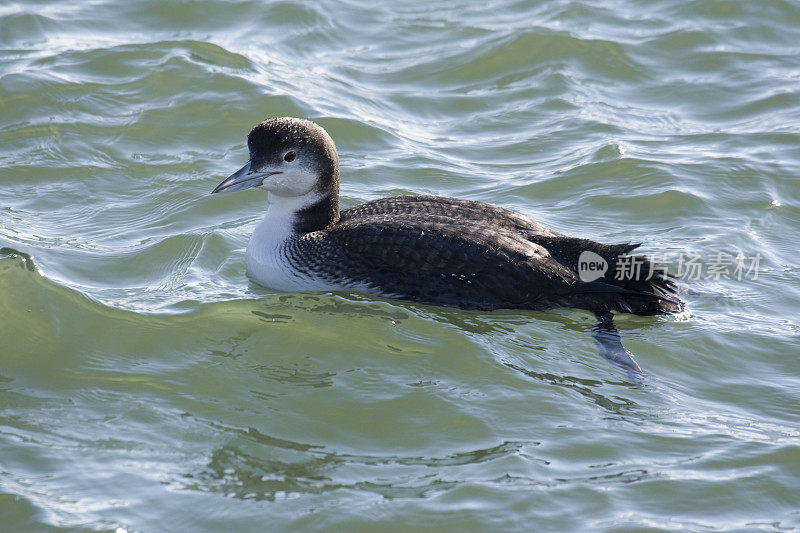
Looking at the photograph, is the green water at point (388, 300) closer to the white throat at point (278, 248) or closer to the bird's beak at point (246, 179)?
the white throat at point (278, 248)

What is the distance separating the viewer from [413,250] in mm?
6523

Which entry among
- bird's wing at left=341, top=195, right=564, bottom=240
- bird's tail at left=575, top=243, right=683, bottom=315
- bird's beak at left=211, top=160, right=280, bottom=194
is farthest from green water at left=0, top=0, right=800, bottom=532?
bird's beak at left=211, top=160, right=280, bottom=194

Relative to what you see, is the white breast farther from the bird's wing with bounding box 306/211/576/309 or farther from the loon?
the bird's wing with bounding box 306/211/576/309

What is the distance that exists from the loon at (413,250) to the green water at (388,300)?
0.59 ft

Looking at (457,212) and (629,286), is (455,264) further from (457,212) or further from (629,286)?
(629,286)

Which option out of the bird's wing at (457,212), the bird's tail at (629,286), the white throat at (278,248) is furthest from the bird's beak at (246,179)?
the bird's tail at (629,286)

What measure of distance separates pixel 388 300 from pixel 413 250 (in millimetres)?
421

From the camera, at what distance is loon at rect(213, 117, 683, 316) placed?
6.43m

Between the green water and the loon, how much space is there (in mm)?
179

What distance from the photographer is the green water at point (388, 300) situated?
4.98 m

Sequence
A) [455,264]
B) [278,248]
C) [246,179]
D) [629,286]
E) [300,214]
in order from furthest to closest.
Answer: [300,214]
[278,248]
[246,179]
[629,286]
[455,264]

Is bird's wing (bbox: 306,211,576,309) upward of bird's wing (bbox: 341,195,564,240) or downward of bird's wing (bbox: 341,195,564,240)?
downward

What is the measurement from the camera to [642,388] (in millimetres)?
5910

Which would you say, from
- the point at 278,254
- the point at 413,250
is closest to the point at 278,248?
the point at 278,254
